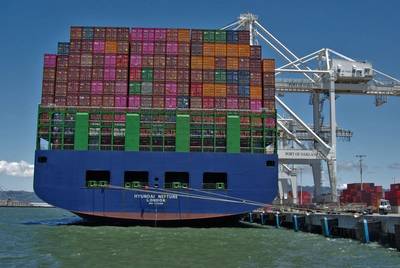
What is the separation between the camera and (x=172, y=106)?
43.3 m

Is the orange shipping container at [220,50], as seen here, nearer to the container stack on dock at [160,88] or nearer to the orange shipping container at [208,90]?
the container stack on dock at [160,88]

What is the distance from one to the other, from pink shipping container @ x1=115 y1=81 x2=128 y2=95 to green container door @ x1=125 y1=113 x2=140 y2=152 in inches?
97.8

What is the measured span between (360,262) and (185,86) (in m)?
24.3

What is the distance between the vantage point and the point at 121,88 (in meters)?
43.7

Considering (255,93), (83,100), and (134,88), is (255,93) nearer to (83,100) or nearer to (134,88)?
(134,88)

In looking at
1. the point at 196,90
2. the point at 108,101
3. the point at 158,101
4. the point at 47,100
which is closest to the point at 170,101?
the point at 158,101

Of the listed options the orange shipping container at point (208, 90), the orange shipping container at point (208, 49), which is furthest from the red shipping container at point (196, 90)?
the orange shipping container at point (208, 49)

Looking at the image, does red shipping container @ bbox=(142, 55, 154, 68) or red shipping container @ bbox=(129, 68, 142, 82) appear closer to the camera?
red shipping container @ bbox=(129, 68, 142, 82)

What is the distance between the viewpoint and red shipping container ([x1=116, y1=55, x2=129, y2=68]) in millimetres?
44312

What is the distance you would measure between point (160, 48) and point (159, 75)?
2.47m

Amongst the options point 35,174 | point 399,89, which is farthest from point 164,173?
point 399,89

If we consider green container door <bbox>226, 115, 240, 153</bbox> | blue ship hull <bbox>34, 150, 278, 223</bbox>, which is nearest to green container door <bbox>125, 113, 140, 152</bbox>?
blue ship hull <bbox>34, 150, 278, 223</bbox>

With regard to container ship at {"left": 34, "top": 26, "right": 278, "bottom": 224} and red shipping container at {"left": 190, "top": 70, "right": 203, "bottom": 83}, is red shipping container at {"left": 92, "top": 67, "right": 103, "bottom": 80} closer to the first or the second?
container ship at {"left": 34, "top": 26, "right": 278, "bottom": 224}

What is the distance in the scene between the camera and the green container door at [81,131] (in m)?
41.2
